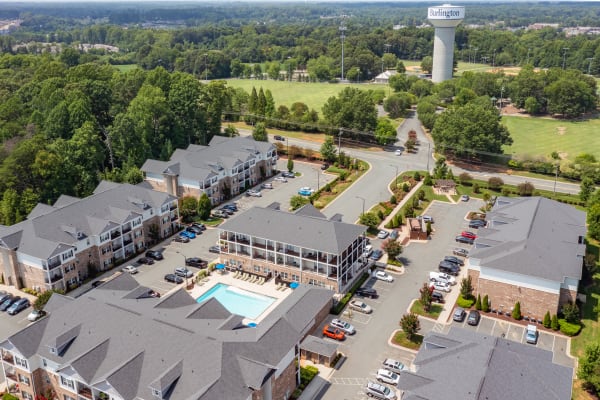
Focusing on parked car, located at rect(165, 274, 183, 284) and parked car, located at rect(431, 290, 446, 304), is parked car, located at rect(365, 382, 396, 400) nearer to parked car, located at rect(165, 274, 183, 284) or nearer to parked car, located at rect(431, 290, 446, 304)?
parked car, located at rect(431, 290, 446, 304)

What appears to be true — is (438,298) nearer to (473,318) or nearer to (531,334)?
(473,318)

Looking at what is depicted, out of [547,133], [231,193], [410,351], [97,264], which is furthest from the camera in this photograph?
[547,133]

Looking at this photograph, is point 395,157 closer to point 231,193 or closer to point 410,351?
point 231,193

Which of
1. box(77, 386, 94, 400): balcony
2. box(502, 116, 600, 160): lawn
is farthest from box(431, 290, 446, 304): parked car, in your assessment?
box(502, 116, 600, 160): lawn

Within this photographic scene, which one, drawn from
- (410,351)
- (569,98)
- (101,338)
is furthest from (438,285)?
(569,98)

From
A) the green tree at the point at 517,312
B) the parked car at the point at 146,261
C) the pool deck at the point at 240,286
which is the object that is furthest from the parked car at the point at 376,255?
the parked car at the point at 146,261

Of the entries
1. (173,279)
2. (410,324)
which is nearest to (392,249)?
(410,324)

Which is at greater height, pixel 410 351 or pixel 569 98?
pixel 569 98
